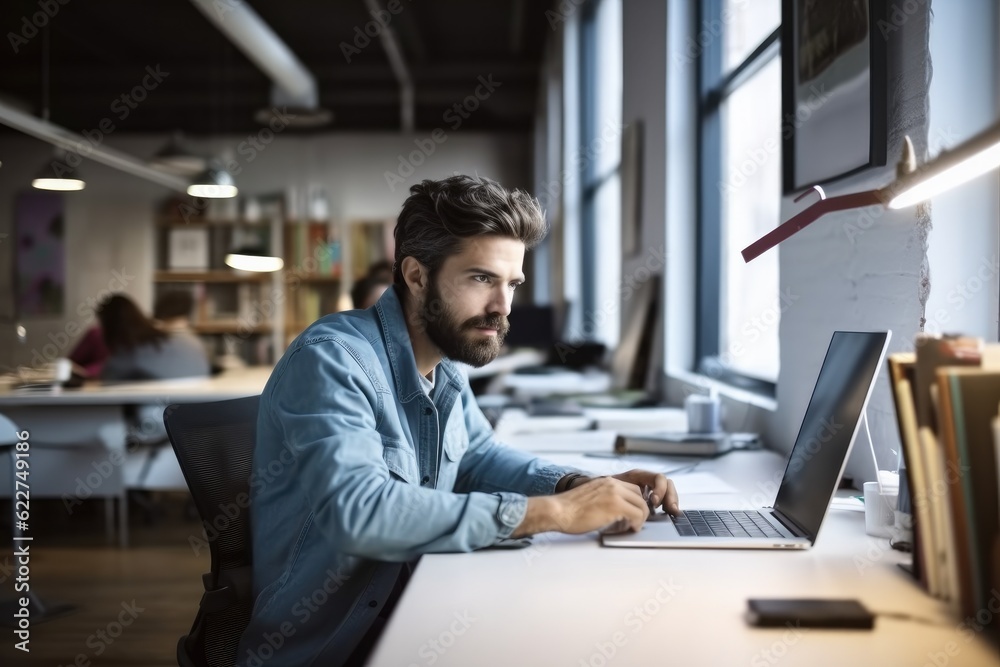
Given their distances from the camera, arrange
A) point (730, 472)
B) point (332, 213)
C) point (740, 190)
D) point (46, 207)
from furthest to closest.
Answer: point (332, 213)
point (46, 207)
point (740, 190)
point (730, 472)

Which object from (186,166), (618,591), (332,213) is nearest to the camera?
(618,591)

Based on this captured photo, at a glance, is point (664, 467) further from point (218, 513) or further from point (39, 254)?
point (39, 254)

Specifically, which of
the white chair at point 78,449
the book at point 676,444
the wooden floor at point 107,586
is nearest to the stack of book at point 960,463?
the book at point 676,444


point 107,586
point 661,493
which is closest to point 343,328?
point 661,493

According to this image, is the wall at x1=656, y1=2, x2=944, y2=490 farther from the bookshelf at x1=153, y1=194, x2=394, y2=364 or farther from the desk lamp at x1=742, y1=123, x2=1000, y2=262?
the bookshelf at x1=153, y1=194, x2=394, y2=364

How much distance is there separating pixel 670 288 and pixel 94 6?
5702 millimetres

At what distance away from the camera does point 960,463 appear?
0.98 meters

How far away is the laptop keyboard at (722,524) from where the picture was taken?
4.59 ft

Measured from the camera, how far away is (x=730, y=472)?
1996 mm

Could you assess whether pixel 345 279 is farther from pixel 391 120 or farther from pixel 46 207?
pixel 46 207

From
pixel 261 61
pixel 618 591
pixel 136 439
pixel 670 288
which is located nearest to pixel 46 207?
pixel 261 61

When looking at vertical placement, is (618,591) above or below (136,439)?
above

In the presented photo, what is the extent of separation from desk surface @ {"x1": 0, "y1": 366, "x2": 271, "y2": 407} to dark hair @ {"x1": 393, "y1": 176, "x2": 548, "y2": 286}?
118 inches

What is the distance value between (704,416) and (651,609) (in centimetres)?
139
